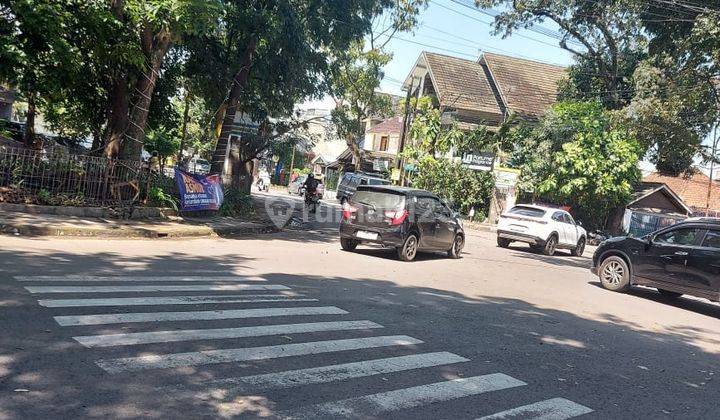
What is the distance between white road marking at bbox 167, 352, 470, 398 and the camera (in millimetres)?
4594

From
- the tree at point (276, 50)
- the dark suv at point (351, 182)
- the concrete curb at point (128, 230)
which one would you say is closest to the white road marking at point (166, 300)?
the concrete curb at point (128, 230)

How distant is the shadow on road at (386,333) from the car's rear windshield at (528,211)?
1063 centimetres

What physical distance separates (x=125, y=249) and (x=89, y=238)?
4.40 feet

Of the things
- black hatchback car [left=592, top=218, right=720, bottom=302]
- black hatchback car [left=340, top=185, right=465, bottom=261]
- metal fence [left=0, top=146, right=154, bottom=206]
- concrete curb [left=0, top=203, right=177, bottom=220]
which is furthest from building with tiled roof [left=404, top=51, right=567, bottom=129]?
black hatchback car [left=592, top=218, right=720, bottom=302]

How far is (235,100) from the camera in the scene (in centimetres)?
2023

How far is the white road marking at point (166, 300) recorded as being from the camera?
6.42 meters

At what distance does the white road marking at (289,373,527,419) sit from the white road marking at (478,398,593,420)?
39 centimetres

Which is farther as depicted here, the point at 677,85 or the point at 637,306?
the point at 677,85

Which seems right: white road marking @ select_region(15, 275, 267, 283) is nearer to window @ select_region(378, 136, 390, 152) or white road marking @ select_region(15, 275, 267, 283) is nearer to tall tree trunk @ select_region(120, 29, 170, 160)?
tall tree trunk @ select_region(120, 29, 170, 160)

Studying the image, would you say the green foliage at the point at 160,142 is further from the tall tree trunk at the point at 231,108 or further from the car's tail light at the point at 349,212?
the car's tail light at the point at 349,212

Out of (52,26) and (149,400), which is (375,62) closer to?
(52,26)

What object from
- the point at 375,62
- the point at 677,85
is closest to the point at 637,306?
the point at 677,85

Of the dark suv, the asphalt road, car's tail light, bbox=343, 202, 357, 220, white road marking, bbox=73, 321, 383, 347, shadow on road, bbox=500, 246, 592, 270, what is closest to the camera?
the asphalt road

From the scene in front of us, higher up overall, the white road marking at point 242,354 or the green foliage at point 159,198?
the green foliage at point 159,198
